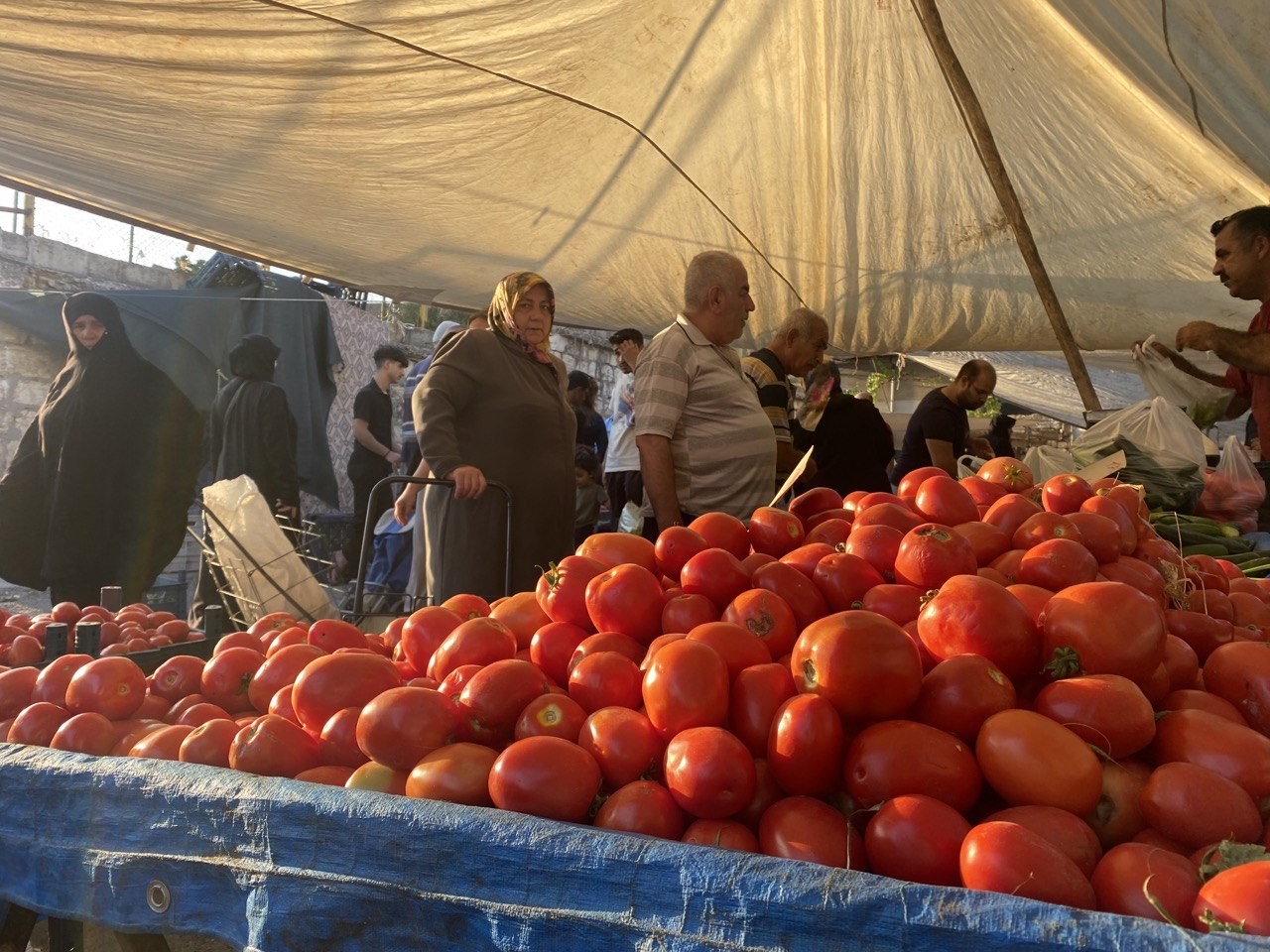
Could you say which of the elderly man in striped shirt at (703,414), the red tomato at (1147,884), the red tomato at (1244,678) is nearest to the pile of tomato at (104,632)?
the elderly man in striped shirt at (703,414)

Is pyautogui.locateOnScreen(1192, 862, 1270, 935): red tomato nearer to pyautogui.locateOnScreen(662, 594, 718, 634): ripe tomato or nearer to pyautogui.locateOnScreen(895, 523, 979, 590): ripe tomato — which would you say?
pyautogui.locateOnScreen(895, 523, 979, 590): ripe tomato

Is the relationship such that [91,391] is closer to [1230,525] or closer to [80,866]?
[80,866]

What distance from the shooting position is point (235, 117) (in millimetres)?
3842

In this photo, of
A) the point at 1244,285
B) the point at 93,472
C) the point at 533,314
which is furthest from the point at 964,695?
the point at 93,472

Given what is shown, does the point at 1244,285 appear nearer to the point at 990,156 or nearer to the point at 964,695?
the point at 990,156

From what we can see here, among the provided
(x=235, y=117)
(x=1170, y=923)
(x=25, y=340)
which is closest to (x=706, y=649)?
(x=1170, y=923)

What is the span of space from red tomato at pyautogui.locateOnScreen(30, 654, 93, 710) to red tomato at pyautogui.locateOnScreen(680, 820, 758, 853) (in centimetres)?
134

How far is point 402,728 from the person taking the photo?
1.23m

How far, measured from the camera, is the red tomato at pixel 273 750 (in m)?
1.31

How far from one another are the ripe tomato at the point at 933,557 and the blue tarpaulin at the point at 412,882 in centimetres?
67

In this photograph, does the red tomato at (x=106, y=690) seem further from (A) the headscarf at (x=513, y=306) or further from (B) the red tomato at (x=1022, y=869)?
(A) the headscarf at (x=513, y=306)

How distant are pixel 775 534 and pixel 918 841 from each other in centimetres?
91

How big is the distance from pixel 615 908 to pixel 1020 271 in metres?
5.74

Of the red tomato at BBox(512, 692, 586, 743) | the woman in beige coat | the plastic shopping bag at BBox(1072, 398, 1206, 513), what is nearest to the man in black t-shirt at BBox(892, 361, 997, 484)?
the plastic shopping bag at BBox(1072, 398, 1206, 513)
